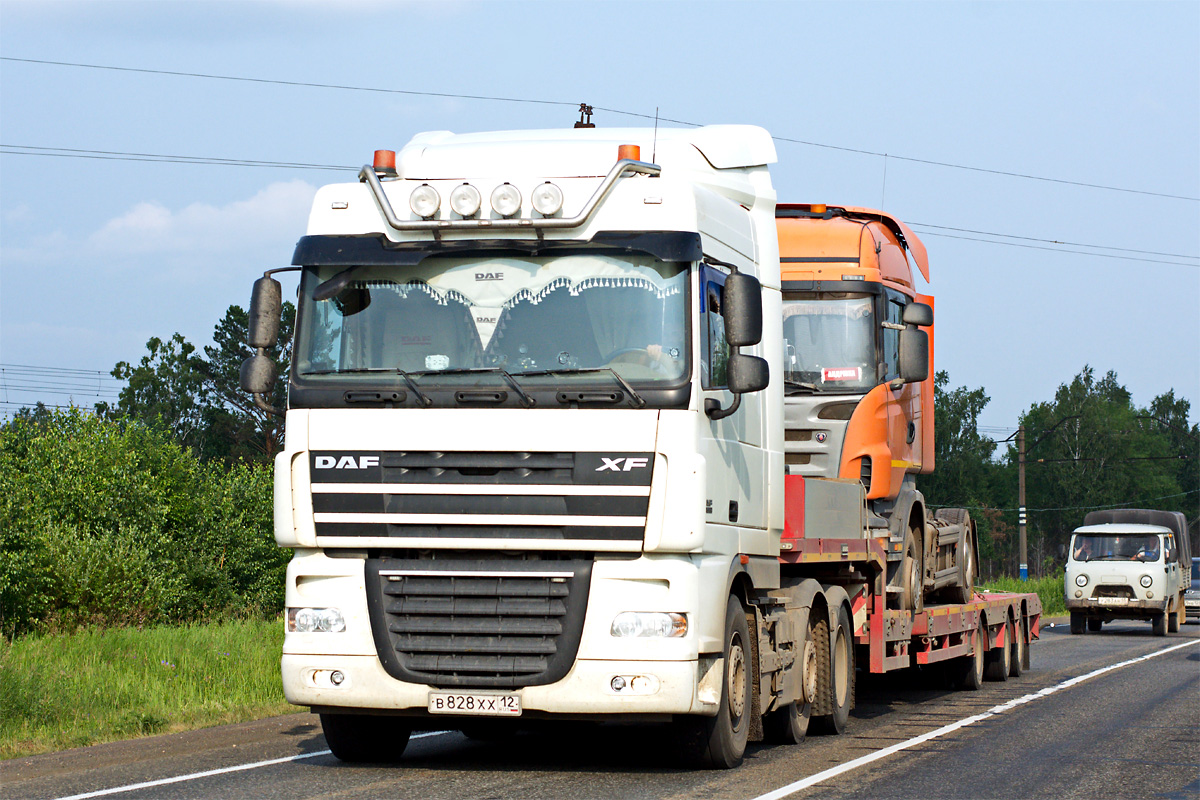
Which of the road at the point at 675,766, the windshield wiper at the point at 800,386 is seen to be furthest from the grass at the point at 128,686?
the windshield wiper at the point at 800,386

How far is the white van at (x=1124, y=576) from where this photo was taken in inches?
1337

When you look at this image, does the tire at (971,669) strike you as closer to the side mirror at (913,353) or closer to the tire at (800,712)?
the side mirror at (913,353)

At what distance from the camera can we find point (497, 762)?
9.98 meters

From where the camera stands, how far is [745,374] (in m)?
9.02

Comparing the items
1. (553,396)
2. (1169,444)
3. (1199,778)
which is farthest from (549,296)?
(1169,444)

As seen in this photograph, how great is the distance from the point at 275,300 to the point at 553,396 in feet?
6.26

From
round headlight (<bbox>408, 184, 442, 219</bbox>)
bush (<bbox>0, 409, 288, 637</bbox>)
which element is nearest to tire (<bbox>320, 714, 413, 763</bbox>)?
round headlight (<bbox>408, 184, 442, 219</bbox>)

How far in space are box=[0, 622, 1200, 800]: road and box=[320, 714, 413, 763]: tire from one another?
0.15 metres

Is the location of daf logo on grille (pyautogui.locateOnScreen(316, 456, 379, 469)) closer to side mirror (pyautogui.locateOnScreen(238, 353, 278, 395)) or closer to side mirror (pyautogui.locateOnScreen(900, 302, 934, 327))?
side mirror (pyautogui.locateOnScreen(238, 353, 278, 395))

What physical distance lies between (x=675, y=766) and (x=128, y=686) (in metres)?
6.28

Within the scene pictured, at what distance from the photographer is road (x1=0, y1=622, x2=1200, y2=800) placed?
340 inches

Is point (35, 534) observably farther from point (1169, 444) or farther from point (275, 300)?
point (1169, 444)

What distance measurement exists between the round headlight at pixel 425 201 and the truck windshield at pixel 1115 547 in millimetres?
28379

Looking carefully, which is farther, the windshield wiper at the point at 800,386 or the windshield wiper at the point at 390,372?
the windshield wiper at the point at 800,386
